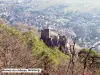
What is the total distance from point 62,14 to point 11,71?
125m

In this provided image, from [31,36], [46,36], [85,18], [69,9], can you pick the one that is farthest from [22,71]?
[69,9]

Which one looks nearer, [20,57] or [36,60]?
[20,57]

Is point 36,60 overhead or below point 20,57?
below

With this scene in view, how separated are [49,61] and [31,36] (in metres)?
14.1

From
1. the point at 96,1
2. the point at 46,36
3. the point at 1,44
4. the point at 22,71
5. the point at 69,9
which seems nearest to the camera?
the point at 22,71

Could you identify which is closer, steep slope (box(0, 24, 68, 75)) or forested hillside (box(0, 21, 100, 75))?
forested hillside (box(0, 21, 100, 75))

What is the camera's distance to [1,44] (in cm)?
A: 2005

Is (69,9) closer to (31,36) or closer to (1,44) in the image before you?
(31,36)

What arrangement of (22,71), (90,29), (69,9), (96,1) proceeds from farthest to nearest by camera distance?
1. (96,1)
2. (69,9)
3. (90,29)
4. (22,71)

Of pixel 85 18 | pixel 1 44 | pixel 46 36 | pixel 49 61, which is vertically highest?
pixel 1 44

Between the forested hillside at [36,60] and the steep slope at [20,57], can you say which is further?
the steep slope at [20,57]

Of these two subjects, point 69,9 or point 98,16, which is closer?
point 98,16

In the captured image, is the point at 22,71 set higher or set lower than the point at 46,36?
higher

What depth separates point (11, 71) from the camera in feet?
37.6
